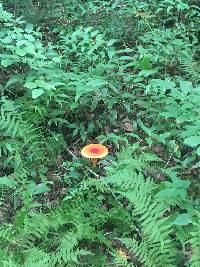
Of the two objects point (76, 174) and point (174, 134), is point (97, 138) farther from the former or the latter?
point (174, 134)

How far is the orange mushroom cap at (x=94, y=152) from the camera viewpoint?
404 centimetres

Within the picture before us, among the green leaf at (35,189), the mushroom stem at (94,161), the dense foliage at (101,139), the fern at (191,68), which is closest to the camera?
the dense foliage at (101,139)

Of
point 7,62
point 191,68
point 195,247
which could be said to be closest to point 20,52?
point 7,62

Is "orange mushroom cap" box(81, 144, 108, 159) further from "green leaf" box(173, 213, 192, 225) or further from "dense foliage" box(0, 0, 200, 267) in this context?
"green leaf" box(173, 213, 192, 225)

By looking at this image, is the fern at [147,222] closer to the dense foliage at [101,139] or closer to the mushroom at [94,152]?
the dense foliage at [101,139]

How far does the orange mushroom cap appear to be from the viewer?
4043 mm

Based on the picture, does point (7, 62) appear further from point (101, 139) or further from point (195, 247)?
point (195, 247)

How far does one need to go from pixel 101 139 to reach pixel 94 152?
0.49m

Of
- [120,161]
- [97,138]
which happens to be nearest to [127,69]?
[97,138]

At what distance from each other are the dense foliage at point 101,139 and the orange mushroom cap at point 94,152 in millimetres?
162

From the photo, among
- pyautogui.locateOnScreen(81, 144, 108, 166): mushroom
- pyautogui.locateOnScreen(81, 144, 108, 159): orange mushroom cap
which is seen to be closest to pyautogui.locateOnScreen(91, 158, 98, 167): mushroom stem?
pyautogui.locateOnScreen(81, 144, 108, 166): mushroom

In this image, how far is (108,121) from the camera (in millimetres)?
4855

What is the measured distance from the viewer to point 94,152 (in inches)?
161

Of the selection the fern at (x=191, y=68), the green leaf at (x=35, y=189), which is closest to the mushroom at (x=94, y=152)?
the green leaf at (x=35, y=189)
